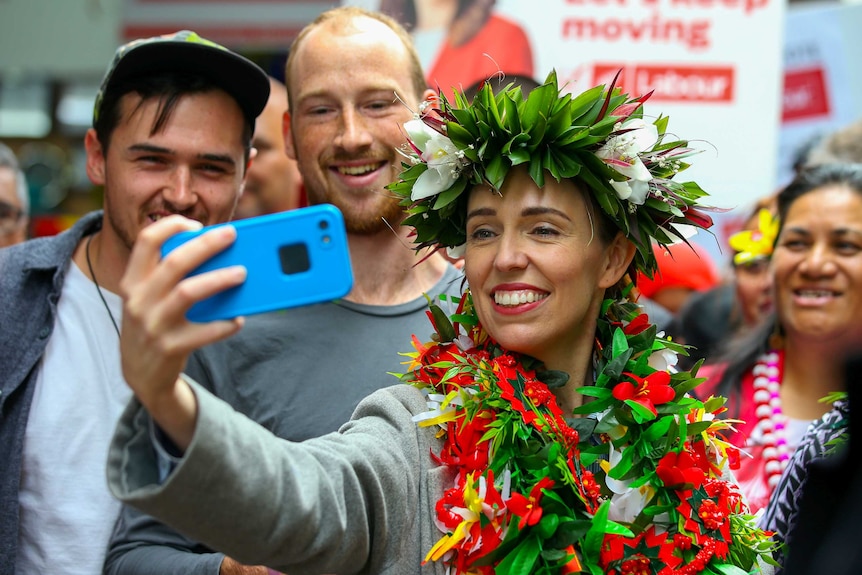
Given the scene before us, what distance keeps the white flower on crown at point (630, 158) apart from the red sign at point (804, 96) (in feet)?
14.6

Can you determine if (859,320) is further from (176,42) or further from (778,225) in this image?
(176,42)

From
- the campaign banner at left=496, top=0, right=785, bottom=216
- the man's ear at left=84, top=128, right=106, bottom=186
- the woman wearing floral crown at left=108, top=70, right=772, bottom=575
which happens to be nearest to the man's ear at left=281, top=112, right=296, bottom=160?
the man's ear at left=84, top=128, right=106, bottom=186

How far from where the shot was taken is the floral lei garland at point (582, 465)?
218cm

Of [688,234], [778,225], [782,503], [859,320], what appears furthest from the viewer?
[778,225]

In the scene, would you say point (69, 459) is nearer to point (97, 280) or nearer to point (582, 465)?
point (97, 280)

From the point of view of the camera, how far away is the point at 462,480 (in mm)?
2229

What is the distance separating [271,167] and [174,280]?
12.3ft

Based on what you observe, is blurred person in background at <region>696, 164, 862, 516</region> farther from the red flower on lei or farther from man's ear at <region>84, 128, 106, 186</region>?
man's ear at <region>84, 128, 106, 186</region>

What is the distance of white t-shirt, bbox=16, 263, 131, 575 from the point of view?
2709 millimetres

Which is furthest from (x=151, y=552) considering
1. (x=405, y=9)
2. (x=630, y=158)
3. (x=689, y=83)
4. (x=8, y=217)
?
(x=689, y=83)

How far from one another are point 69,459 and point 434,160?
4.06ft

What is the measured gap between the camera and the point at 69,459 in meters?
2.75

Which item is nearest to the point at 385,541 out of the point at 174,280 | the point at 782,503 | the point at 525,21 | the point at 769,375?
the point at 174,280

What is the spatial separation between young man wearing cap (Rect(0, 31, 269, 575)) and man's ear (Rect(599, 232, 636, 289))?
1.15m
